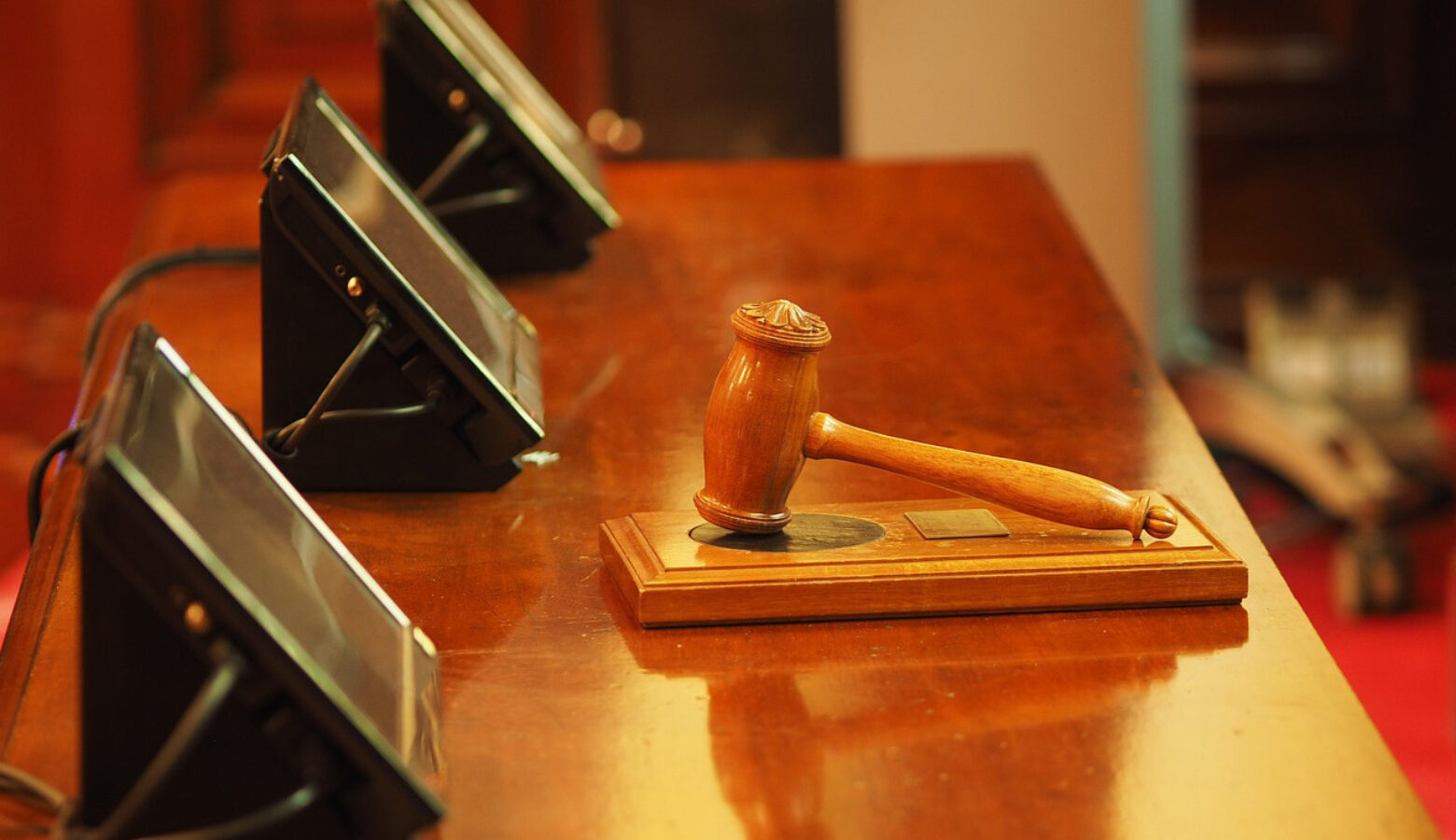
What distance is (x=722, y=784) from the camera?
2.06 feet

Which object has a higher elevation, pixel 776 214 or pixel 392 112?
pixel 392 112

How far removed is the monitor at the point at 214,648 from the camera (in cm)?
55

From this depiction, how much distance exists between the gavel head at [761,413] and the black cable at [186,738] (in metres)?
0.29

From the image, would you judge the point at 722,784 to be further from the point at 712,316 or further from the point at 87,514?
the point at 712,316

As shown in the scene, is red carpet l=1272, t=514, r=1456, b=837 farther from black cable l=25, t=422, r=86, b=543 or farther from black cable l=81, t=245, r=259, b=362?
black cable l=25, t=422, r=86, b=543

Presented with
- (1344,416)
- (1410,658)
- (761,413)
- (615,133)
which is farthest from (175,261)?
(1344,416)

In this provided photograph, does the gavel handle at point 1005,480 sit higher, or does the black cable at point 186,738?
the black cable at point 186,738

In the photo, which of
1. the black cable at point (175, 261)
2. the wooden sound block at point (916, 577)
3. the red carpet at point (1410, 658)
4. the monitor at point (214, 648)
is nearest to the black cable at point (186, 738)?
the monitor at point (214, 648)

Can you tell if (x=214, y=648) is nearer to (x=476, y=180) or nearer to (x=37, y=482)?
(x=37, y=482)

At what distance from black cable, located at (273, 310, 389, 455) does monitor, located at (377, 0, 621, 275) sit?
464mm

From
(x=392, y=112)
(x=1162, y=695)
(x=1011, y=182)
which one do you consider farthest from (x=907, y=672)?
(x=1011, y=182)

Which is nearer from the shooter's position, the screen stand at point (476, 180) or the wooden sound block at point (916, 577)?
the wooden sound block at point (916, 577)

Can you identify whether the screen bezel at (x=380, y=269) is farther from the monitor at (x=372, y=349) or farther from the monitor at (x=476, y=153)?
the monitor at (x=476, y=153)

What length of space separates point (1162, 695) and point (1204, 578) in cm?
10
